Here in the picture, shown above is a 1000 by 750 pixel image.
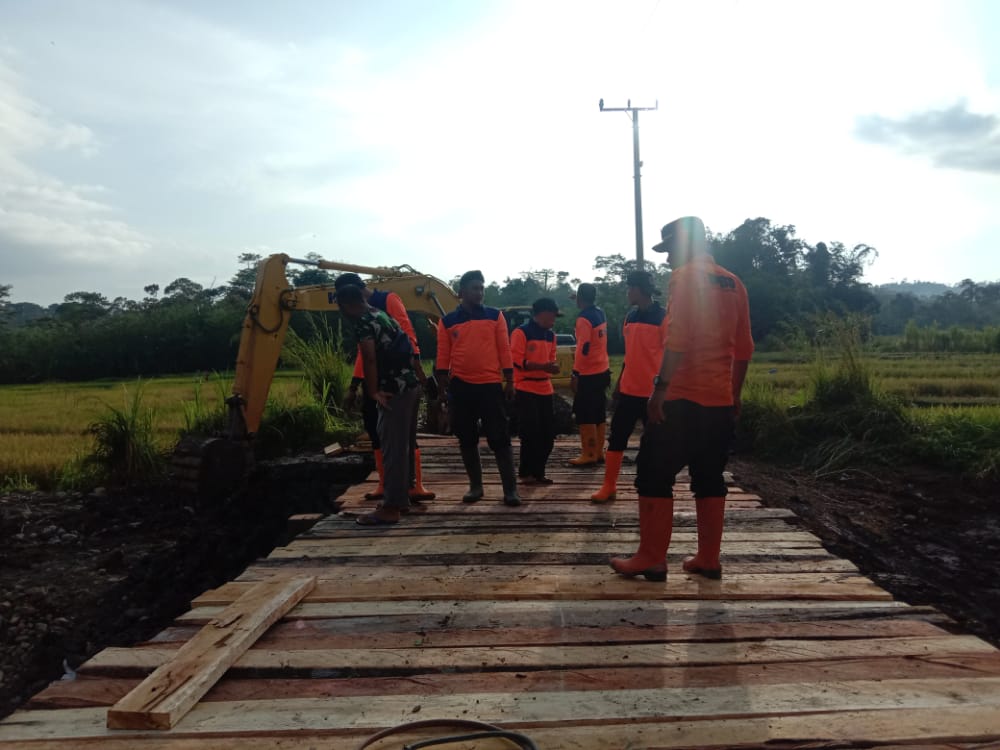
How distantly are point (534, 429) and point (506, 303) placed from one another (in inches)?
1902

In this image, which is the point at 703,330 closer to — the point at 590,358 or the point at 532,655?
the point at 532,655

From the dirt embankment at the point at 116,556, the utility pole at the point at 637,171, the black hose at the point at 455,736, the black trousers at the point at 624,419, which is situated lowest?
the dirt embankment at the point at 116,556

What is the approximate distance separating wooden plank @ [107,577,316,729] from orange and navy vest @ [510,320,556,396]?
3109mm

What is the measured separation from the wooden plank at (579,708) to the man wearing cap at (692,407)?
3.65 feet

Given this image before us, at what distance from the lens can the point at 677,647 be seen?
2.66 metres

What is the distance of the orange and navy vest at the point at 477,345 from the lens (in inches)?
198

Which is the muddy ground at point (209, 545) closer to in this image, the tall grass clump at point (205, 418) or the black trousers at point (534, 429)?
the tall grass clump at point (205, 418)

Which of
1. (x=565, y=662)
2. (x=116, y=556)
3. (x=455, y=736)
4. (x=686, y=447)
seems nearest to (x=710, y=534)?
(x=686, y=447)

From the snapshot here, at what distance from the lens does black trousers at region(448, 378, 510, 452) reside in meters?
5.04

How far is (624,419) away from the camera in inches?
201

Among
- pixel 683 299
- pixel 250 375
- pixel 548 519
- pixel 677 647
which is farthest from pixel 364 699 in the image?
pixel 250 375

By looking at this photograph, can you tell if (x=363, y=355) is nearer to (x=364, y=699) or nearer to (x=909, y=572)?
(x=364, y=699)

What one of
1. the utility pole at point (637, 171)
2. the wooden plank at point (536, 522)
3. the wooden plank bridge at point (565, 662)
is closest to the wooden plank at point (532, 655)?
the wooden plank bridge at point (565, 662)

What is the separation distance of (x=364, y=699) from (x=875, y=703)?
1.71 metres
